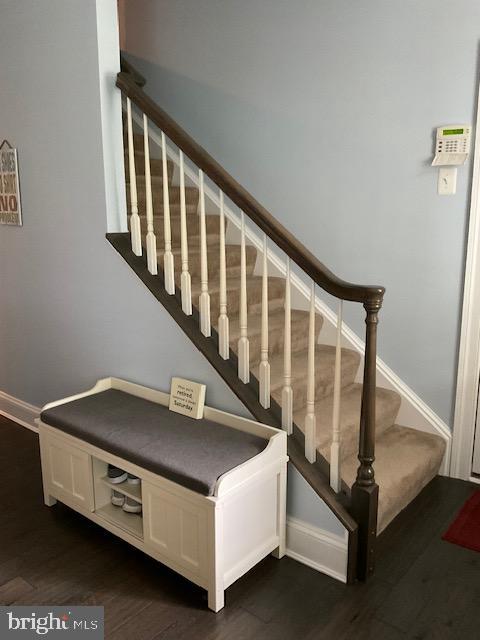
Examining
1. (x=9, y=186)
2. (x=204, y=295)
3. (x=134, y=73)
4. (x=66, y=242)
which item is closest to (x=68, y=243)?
(x=66, y=242)

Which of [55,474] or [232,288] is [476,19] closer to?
[232,288]

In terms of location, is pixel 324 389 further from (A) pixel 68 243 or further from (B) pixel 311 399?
(A) pixel 68 243

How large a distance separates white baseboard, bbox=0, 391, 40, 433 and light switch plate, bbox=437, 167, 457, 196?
9.20 feet

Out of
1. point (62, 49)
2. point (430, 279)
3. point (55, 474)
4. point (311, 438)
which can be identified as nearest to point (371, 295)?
point (311, 438)

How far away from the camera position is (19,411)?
12.8 feet

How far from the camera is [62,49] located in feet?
9.71

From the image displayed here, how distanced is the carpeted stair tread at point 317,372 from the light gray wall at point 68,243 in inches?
10.4

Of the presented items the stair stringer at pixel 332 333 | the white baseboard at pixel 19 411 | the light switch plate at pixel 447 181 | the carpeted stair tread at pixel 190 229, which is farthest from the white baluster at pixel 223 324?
the white baseboard at pixel 19 411

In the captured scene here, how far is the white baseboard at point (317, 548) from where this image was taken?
7.43 feet

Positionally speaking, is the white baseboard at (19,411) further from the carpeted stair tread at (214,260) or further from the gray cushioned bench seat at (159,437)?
the carpeted stair tread at (214,260)

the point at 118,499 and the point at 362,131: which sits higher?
the point at 362,131

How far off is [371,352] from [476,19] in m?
1.76

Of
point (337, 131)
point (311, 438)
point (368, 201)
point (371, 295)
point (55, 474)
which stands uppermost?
point (337, 131)

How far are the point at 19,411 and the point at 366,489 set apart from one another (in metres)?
2.61
